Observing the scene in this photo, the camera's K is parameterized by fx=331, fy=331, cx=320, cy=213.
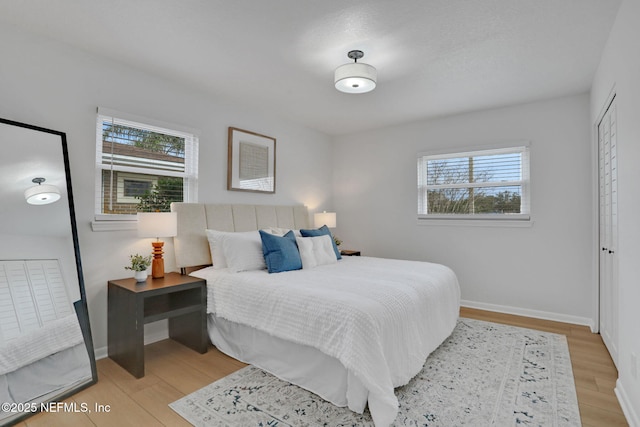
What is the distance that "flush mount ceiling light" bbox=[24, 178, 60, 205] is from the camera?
234cm

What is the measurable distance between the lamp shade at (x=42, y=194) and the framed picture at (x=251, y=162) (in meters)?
1.65

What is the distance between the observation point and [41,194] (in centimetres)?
240

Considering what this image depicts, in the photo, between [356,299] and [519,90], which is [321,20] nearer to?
[356,299]

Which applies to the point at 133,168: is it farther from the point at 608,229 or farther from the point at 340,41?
the point at 608,229

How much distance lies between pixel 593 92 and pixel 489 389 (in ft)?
10.1

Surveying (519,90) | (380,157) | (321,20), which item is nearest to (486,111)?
(519,90)

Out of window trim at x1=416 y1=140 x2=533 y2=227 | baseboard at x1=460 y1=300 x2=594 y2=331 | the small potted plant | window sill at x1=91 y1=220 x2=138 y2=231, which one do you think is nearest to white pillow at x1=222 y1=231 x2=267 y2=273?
the small potted plant

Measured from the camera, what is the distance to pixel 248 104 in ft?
13.2

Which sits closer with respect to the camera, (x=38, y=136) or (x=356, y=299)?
(x=356, y=299)

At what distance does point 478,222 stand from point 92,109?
4.30 meters

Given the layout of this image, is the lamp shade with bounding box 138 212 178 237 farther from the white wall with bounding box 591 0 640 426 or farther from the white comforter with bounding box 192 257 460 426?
the white wall with bounding box 591 0 640 426

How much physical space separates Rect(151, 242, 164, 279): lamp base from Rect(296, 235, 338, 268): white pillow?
1.27 metres

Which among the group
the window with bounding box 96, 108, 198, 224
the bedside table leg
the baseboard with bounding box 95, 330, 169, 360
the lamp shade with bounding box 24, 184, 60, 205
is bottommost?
the baseboard with bounding box 95, 330, 169, 360

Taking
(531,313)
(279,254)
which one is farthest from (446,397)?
(531,313)
